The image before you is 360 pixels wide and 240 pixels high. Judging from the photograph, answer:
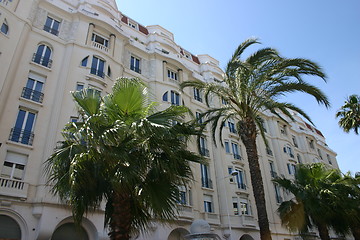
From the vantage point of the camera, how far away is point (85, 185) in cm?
834

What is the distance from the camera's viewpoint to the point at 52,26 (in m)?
21.8

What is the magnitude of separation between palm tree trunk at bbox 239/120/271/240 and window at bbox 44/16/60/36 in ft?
54.5

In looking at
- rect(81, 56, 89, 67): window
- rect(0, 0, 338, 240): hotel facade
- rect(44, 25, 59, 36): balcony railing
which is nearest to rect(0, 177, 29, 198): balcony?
rect(0, 0, 338, 240): hotel facade

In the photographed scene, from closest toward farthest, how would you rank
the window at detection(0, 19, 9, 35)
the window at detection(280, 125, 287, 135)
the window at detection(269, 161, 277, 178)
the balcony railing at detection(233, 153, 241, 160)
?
the window at detection(0, 19, 9, 35), the balcony railing at detection(233, 153, 241, 160), the window at detection(269, 161, 277, 178), the window at detection(280, 125, 287, 135)

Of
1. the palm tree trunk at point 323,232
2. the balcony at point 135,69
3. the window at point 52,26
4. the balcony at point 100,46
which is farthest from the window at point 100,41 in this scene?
the palm tree trunk at point 323,232

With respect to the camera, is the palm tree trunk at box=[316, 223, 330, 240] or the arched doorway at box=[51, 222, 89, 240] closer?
the arched doorway at box=[51, 222, 89, 240]

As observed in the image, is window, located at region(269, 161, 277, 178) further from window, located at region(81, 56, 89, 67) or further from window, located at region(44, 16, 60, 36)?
window, located at region(44, 16, 60, 36)

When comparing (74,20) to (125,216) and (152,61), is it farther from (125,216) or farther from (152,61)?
(125,216)

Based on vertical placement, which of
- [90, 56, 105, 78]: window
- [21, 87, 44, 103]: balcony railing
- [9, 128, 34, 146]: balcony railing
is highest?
[90, 56, 105, 78]: window

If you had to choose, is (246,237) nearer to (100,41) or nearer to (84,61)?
(84,61)

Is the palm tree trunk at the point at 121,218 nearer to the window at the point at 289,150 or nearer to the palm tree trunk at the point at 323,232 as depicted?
the palm tree trunk at the point at 323,232

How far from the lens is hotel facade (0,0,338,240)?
49.5ft

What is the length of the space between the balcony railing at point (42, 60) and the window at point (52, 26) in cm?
271

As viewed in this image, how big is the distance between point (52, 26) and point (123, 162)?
1803 cm
